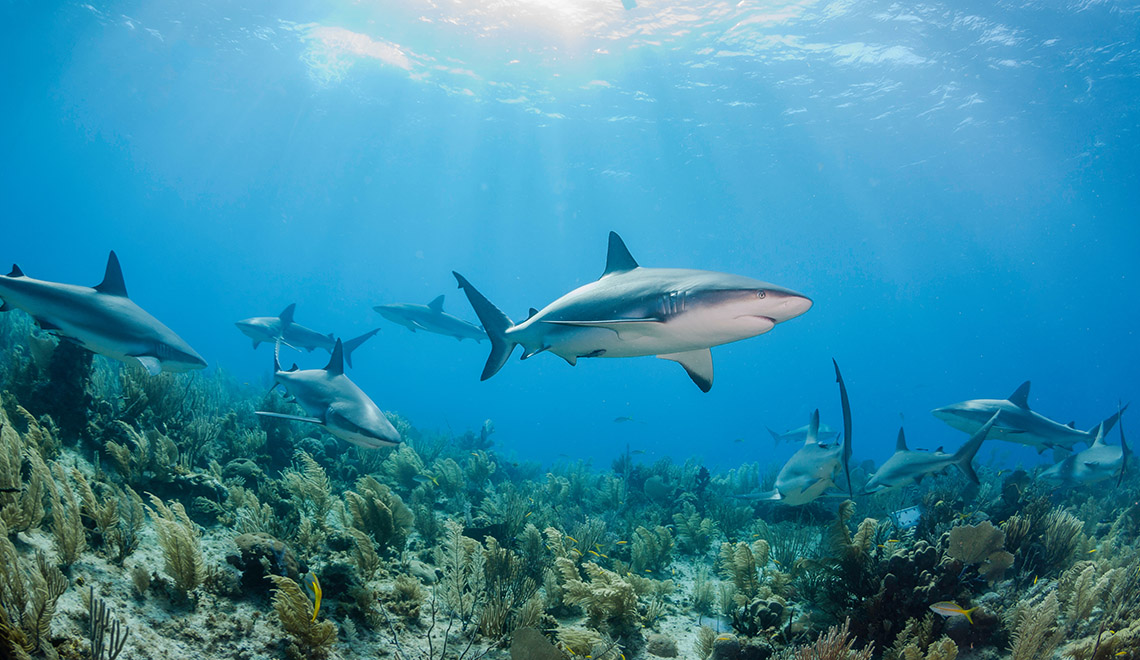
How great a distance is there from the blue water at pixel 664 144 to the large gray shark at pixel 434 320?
945 centimetres

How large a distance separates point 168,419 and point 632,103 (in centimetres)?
3853

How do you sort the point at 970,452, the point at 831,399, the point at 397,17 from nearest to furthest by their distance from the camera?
1. the point at 970,452
2. the point at 397,17
3. the point at 831,399

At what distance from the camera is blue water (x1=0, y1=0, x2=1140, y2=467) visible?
94.6ft

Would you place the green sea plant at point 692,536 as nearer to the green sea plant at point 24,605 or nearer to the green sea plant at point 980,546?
the green sea plant at point 980,546

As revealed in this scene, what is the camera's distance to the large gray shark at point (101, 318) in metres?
5.21

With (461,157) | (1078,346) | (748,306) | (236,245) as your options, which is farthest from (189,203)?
(1078,346)

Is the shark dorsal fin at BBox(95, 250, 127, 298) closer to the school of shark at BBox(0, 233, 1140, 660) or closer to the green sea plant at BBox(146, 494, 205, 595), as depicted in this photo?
the school of shark at BBox(0, 233, 1140, 660)

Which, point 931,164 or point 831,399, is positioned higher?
point 831,399

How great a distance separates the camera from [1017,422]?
30.3 feet

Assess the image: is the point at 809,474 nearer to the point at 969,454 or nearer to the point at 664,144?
the point at 969,454

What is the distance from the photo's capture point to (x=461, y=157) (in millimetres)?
59156

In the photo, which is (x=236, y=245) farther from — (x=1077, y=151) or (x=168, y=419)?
(x=1077, y=151)

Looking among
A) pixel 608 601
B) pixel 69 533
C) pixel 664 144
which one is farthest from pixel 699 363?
pixel 664 144

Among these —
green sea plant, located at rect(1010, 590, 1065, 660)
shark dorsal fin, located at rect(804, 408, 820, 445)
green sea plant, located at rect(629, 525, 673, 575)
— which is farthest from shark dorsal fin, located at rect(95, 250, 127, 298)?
shark dorsal fin, located at rect(804, 408, 820, 445)
